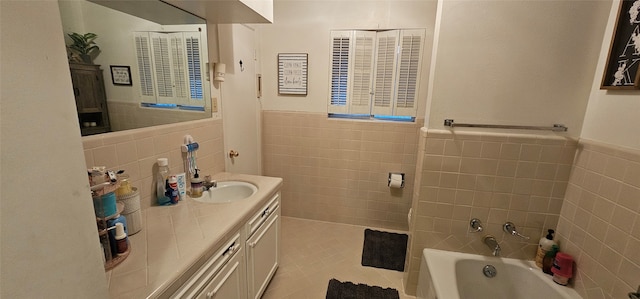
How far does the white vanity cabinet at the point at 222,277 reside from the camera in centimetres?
100

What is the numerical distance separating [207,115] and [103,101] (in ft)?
2.34

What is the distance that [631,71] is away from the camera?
46.2 inches

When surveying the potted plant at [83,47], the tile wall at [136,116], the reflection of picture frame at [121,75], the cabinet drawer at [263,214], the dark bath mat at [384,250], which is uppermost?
the potted plant at [83,47]

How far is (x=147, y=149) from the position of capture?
4.53 feet

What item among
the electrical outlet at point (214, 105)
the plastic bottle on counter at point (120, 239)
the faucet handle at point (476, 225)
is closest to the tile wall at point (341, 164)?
the electrical outlet at point (214, 105)

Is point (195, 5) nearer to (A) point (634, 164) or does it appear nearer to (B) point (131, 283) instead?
(B) point (131, 283)

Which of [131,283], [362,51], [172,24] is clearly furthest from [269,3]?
[131,283]

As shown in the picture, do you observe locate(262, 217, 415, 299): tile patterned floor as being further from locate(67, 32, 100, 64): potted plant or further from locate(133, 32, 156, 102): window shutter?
locate(67, 32, 100, 64): potted plant

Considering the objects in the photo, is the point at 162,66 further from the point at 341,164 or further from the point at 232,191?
the point at 341,164

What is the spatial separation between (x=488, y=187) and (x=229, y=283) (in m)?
1.63

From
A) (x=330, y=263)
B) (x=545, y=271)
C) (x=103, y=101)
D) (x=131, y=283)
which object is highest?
(x=103, y=101)

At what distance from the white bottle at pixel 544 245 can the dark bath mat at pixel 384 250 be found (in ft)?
3.11

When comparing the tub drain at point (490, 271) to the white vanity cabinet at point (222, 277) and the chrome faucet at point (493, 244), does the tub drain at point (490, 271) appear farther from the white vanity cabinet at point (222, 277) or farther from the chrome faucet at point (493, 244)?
the white vanity cabinet at point (222, 277)

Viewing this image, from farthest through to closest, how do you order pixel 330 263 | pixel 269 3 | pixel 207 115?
pixel 330 263 < pixel 207 115 < pixel 269 3
